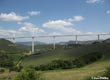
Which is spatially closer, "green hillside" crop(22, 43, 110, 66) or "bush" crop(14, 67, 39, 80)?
"bush" crop(14, 67, 39, 80)

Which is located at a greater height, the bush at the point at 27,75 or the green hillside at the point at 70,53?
the green hillside at the point at 70,53

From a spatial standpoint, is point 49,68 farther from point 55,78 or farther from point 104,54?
point 55,78

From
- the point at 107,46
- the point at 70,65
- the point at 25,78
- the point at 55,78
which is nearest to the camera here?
the point at 25,78

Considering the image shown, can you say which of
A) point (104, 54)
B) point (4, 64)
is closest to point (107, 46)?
point (104, 54)

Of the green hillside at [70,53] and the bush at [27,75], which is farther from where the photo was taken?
the green hillside at [70,53]

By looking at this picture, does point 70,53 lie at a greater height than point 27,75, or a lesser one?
greater

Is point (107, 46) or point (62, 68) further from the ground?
point (107, 46)

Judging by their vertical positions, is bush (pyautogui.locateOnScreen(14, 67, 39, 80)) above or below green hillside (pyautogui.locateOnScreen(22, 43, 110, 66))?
below

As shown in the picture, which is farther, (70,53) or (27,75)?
(70,53)

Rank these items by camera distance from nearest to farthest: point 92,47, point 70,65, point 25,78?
point 25,78 < point 70,65 < point 92,47

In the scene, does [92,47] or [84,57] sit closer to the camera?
[84,57]

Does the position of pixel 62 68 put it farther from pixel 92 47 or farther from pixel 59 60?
pixel 92 47
